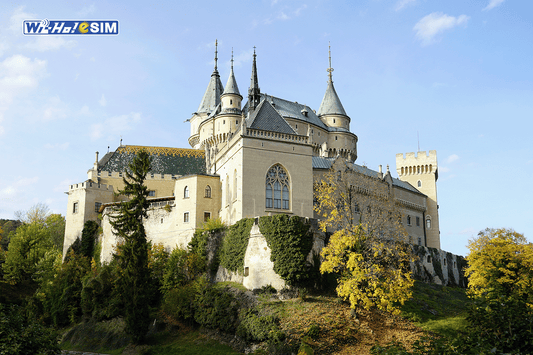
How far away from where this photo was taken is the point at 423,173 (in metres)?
85.2

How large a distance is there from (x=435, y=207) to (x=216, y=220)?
4532cm

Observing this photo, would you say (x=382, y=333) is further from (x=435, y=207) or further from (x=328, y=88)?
(x=328, y=88)

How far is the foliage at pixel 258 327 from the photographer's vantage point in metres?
35.3

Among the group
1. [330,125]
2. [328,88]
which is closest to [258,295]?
[330,125]

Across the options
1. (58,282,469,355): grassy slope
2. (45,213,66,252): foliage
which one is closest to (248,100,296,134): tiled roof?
(58,282,469,355): grassy slope

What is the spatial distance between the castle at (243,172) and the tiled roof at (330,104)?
167 millimetres

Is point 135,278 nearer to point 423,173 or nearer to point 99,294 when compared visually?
point 99,294

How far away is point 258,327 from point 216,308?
4.86 m


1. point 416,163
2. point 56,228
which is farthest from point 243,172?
point 416,163

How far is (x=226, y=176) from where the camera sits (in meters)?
51.8

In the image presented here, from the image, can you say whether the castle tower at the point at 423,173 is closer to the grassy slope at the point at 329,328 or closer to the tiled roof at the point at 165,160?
the tiled roof at the point at 165,160

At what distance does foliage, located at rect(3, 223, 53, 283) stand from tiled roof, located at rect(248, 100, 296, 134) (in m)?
31.4

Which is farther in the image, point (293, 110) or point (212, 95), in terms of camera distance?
point (212, 95)

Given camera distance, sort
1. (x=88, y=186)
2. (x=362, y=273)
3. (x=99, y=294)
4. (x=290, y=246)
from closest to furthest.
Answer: (x=362, y=273) < (x=290, y=246) < (x=99, y=294) < (x=88, y=186)
